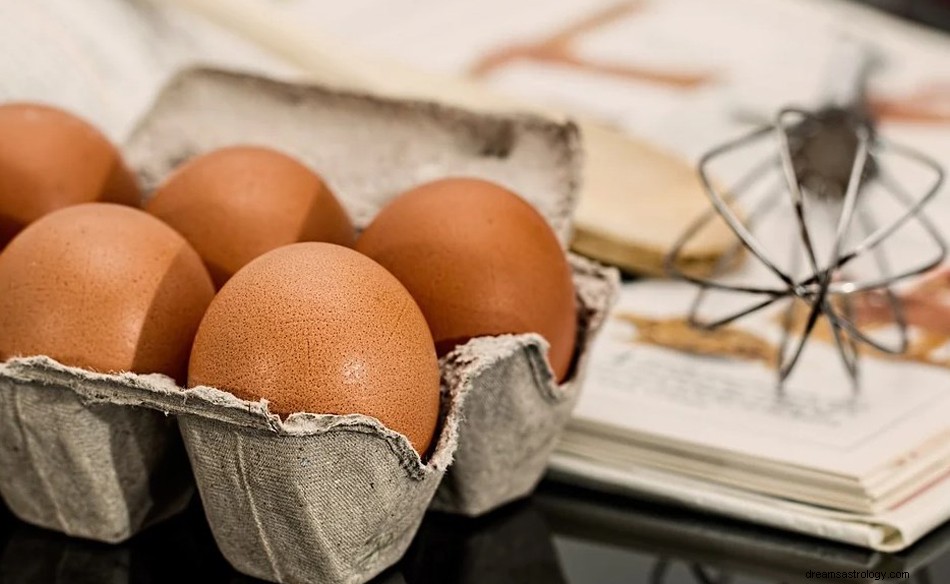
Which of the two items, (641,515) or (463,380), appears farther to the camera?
(641,515)

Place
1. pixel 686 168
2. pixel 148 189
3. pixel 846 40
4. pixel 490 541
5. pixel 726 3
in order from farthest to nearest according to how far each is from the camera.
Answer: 1. pixel 726 3
2. pixel 846 40
3. pixel 686 168
4. pixel 148 189
5. pixel 490 541

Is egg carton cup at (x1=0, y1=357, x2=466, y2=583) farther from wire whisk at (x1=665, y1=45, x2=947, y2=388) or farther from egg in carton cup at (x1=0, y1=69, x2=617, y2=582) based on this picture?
wire whisk at (x1=665, y1=45, x2=947, y2=388)

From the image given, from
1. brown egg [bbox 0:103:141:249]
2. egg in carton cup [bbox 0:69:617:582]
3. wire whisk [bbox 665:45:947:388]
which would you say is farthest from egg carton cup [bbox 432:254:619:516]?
brown egg [bbox 0:103:141:249]

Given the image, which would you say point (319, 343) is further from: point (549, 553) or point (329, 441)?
point (549, 553)

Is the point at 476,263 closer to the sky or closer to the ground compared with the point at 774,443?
closer to the sky

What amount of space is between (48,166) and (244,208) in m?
0.12

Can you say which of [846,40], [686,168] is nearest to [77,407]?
[686,168]

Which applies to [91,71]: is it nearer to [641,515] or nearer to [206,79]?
[206,79]

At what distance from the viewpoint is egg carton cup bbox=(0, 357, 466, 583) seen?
1.62 feet

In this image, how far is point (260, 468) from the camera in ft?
1.66

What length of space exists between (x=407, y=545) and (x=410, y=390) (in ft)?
0.38

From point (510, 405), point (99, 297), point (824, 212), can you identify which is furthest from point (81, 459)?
point (824, 212)

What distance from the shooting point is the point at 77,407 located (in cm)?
54

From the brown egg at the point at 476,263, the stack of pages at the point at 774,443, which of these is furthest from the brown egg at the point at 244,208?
the stack of pages at the point at 774,443
